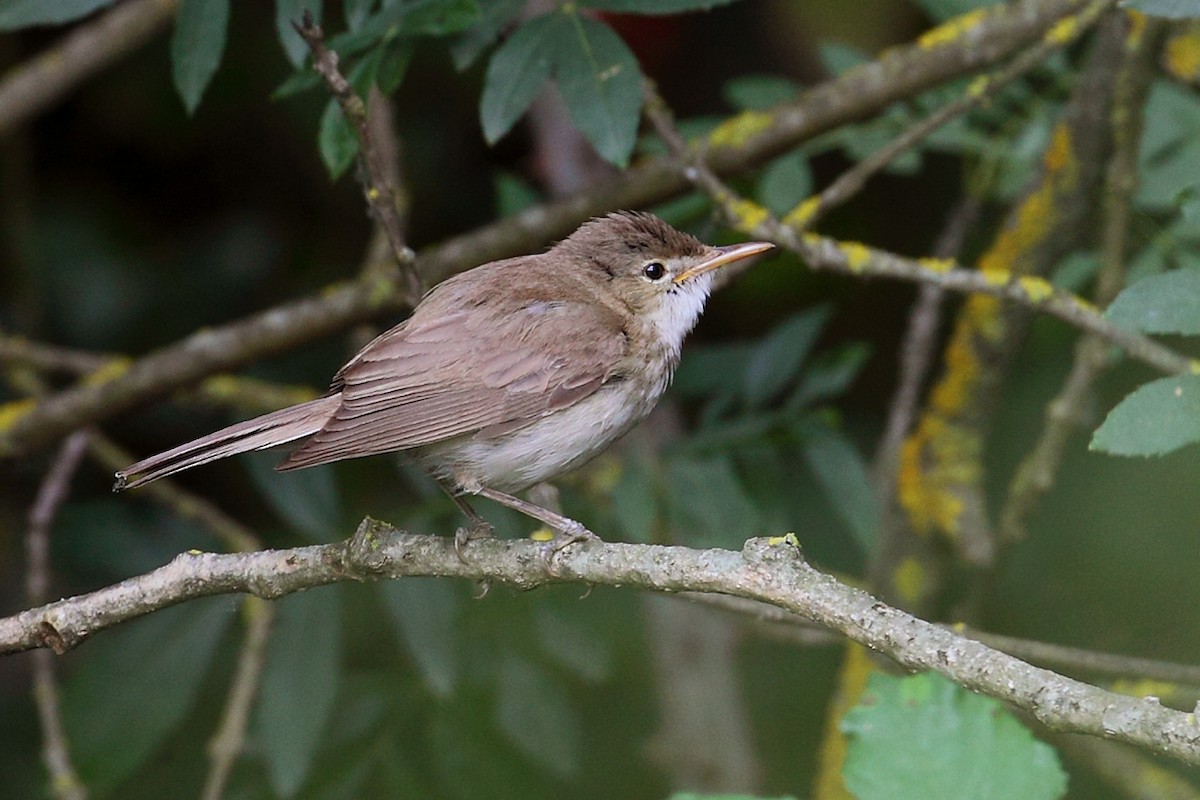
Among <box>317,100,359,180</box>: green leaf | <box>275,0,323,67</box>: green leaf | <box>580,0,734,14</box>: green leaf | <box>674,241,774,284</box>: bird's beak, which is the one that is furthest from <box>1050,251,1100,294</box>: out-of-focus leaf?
<box>275,0,323,67</box>: green leaf

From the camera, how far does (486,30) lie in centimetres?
341

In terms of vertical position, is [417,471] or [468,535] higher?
[468,535]

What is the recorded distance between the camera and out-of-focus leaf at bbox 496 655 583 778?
4293mm

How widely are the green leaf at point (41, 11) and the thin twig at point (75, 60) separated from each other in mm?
1511

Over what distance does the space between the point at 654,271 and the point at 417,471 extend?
1053 mm

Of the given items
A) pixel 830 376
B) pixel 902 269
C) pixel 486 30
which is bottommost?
pixel 830 376

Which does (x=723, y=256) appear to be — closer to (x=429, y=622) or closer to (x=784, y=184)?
(x=784, y=184)

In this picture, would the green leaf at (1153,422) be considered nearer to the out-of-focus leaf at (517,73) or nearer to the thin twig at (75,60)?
the out-of-focus leaf at (517,73)

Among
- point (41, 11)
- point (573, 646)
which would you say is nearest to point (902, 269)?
point (573, 646)

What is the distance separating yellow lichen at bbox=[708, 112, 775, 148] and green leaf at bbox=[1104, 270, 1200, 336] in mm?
1920

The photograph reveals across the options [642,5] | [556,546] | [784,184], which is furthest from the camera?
[784,184]

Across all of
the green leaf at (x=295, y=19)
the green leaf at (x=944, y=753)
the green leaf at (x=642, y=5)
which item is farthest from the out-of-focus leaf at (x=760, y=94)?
the green leaf at (x=944, y=753)

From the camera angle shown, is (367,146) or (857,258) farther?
→ (857,258)

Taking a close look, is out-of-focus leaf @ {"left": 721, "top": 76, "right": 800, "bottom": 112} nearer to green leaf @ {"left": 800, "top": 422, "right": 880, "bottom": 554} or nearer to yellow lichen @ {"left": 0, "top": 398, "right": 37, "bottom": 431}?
green leaf @ {"left": 800, "top": 422, "right": 880, "bottom": 554}
